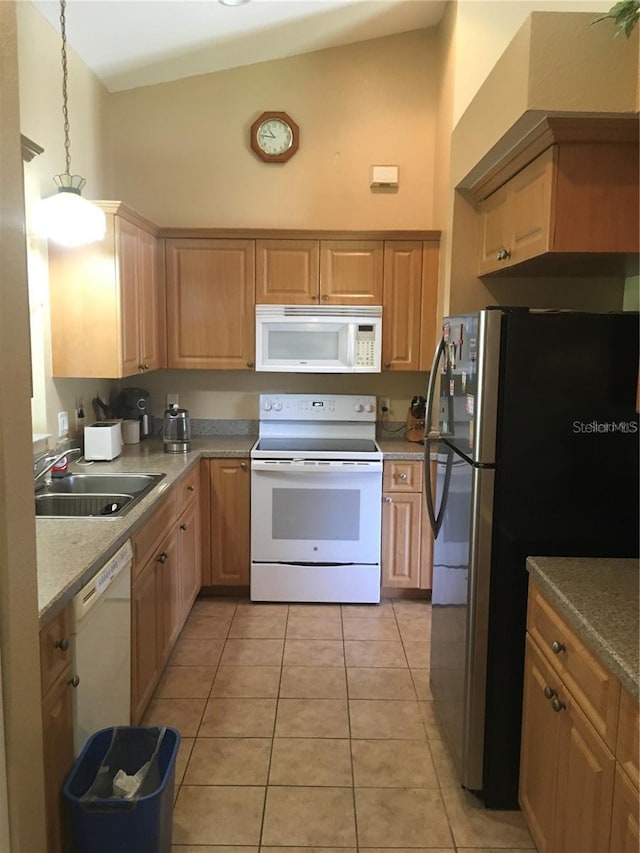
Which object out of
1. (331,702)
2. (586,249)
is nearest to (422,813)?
(331,702)

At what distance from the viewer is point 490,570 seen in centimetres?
204

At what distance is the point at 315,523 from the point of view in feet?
12.0

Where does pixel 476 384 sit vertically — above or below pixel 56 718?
above

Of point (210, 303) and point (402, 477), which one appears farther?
point (210, 303)

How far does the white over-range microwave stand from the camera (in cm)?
378

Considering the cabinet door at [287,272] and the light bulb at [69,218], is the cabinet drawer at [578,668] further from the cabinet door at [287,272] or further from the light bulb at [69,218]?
the cabinet door at [287,272]

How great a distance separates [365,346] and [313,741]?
2141mm

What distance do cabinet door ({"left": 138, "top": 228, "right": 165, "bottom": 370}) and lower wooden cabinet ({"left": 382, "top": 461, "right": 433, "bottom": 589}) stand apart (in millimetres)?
1470

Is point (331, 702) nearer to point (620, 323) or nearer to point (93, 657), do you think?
point (93, 657)

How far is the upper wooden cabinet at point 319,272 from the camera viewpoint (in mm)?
3809

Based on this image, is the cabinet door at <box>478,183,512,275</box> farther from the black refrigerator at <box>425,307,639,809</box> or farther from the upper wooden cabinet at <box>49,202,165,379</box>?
the upper wooden cabinet at <box>49,202,165,379</box>

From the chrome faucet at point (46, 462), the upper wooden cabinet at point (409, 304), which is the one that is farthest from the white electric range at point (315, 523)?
the chrome faucet at point (46, 462)

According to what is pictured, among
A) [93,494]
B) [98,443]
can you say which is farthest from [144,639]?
[98,443]

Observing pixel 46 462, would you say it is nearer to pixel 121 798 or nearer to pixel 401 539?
pixel 121 798
